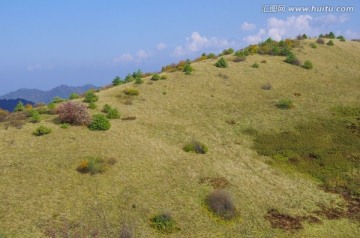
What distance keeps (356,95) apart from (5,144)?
47.7 metres

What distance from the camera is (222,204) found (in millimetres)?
26469

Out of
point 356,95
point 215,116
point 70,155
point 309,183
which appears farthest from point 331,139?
point 70,155

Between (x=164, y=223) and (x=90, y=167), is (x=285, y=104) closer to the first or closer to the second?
(x=90, y=167)

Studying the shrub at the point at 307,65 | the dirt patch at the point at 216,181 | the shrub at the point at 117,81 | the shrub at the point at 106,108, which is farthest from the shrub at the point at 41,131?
the shrub at the point at 307,65

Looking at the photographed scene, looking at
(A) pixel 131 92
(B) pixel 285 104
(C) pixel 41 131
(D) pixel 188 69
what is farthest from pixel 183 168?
(D) pixel 188 69

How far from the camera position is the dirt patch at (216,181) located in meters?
30.2

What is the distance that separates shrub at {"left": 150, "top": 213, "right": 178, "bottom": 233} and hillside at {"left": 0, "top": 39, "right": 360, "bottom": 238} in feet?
1.39

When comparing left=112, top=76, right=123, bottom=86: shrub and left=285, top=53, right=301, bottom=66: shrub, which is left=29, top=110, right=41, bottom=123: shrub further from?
left=285, top=53, right=301, bottom=66: shrub

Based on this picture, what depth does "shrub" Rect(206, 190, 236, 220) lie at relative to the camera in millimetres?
26203

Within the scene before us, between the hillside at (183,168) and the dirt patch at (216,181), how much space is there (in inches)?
3.6

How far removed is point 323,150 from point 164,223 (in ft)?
72.8

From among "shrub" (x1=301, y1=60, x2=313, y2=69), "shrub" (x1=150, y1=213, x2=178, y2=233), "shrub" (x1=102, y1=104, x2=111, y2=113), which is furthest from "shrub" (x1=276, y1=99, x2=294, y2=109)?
"shrub" (x1=150, y1=213, x2=178, y2=233)

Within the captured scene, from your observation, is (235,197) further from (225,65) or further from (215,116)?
(225,65)

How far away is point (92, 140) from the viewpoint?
1379 inches
